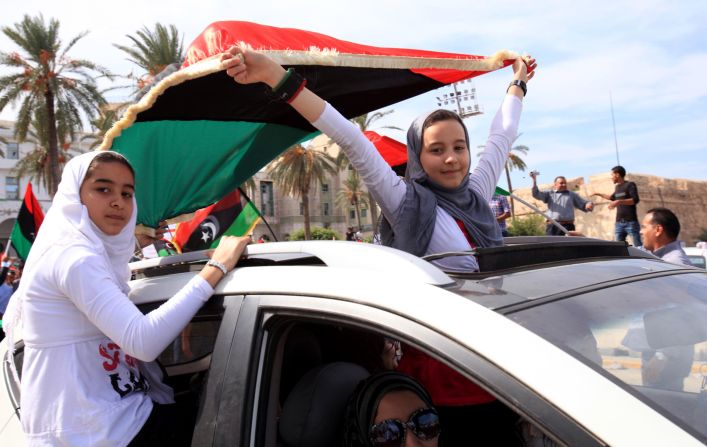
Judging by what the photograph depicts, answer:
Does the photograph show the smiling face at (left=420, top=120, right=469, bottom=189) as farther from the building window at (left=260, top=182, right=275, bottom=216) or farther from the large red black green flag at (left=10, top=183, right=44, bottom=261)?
the building window at (left=260, top=182, right=275, bottom=216)

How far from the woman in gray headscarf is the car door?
0.66 metres

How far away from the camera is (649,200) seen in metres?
42.8

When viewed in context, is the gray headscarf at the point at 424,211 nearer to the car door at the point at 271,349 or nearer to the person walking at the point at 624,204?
the car door at the point at 271,349

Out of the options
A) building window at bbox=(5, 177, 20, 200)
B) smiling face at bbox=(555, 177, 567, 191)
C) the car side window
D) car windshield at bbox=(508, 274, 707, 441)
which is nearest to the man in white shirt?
car windshield at bbox=(508, 274, 707, 441)

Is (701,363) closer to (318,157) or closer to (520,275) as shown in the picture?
(520,275)

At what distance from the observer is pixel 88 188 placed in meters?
2.10

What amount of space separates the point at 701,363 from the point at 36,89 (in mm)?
22287

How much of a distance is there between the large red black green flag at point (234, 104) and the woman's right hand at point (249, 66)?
0.58ft

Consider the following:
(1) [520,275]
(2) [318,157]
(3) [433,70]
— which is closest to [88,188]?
(1) [520,275]

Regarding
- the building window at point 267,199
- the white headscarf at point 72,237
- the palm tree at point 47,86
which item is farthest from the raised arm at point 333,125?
the building window at point 267,199

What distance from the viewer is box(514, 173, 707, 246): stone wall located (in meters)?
40.7

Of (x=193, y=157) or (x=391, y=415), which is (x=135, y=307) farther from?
(x=193, y=157)

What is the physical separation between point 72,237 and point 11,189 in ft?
187

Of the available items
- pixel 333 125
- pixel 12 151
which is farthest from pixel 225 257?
pixel 12 151
